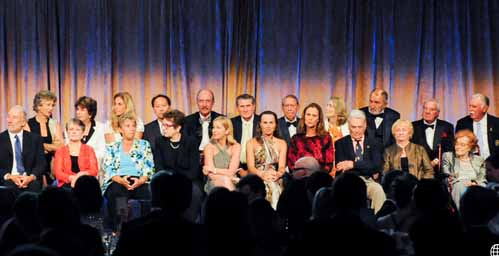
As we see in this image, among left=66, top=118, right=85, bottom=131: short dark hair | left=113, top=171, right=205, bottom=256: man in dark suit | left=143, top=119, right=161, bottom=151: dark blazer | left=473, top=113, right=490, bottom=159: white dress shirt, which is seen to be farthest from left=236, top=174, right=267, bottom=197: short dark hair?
left=473, top=113, right=490, bottom=159: white dress shirt

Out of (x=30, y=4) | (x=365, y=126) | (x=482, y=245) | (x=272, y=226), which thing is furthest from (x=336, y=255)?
(x=30, y=4)

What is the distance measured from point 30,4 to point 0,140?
2.51 m

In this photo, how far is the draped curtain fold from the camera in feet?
32.5

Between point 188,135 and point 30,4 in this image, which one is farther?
point 30,4

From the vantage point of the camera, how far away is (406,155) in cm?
827

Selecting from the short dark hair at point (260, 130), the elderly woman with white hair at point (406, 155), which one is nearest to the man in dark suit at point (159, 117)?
the short dark hair at point (260, 130)

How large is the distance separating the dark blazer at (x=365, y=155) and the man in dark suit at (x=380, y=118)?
0.50 m

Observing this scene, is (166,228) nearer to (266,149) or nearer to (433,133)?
(266,149)

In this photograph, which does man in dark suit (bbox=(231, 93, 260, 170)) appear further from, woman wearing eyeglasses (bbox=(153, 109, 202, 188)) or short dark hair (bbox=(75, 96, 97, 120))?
short dark hair (bbox=(75, 96, 97, 120))

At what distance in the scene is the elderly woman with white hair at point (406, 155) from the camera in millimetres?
8203

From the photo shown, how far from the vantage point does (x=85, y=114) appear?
8.75m

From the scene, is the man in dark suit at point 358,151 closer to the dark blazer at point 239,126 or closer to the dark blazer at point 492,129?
the dark blazer at point 239,126

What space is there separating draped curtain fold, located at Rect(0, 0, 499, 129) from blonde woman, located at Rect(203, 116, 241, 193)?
5.69ft

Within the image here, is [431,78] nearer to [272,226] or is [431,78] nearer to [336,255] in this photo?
[272,226]
